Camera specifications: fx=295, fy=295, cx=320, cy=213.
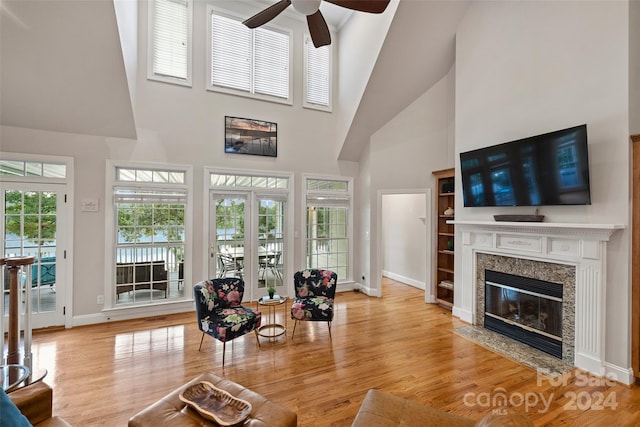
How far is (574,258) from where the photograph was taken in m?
3.21

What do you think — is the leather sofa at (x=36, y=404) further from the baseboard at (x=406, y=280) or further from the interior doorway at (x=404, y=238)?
the baseboard at (x=406, y=280)

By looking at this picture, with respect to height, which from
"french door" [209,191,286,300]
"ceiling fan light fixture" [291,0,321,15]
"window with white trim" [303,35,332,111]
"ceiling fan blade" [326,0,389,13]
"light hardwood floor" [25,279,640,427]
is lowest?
"light hardwood floor" [25,279,640,427]

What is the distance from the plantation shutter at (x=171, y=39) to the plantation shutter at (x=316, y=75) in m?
2.22

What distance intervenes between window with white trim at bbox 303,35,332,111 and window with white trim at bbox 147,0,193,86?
2151mm

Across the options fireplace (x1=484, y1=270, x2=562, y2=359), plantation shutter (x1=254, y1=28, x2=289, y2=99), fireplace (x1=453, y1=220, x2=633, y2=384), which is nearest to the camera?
fireplace (x1=453, y1=220, x2=633, y2=384)

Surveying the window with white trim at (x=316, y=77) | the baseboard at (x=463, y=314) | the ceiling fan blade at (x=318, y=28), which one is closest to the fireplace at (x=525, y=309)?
the baseboard at (x=463, y=314)

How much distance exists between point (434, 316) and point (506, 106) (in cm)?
327

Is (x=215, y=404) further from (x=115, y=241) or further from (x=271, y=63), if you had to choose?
(x=271, y=63)

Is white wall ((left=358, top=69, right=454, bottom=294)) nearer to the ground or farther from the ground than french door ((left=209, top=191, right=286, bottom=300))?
farther from the ground

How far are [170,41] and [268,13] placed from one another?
9.03ft

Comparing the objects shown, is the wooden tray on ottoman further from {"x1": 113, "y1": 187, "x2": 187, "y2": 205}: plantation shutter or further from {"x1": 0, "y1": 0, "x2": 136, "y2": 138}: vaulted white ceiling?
{"x1": 0, "y1": 0, "x2": 136, "y2": 138}: vaulted white ceiling

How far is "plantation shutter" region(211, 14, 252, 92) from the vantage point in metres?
5.20

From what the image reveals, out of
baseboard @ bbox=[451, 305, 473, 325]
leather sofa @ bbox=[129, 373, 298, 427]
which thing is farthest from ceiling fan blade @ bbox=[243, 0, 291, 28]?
baseboard @ bbox=[451, 305, 473, 325]

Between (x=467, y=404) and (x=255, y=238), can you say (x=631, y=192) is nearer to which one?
(x=467, y=404)
